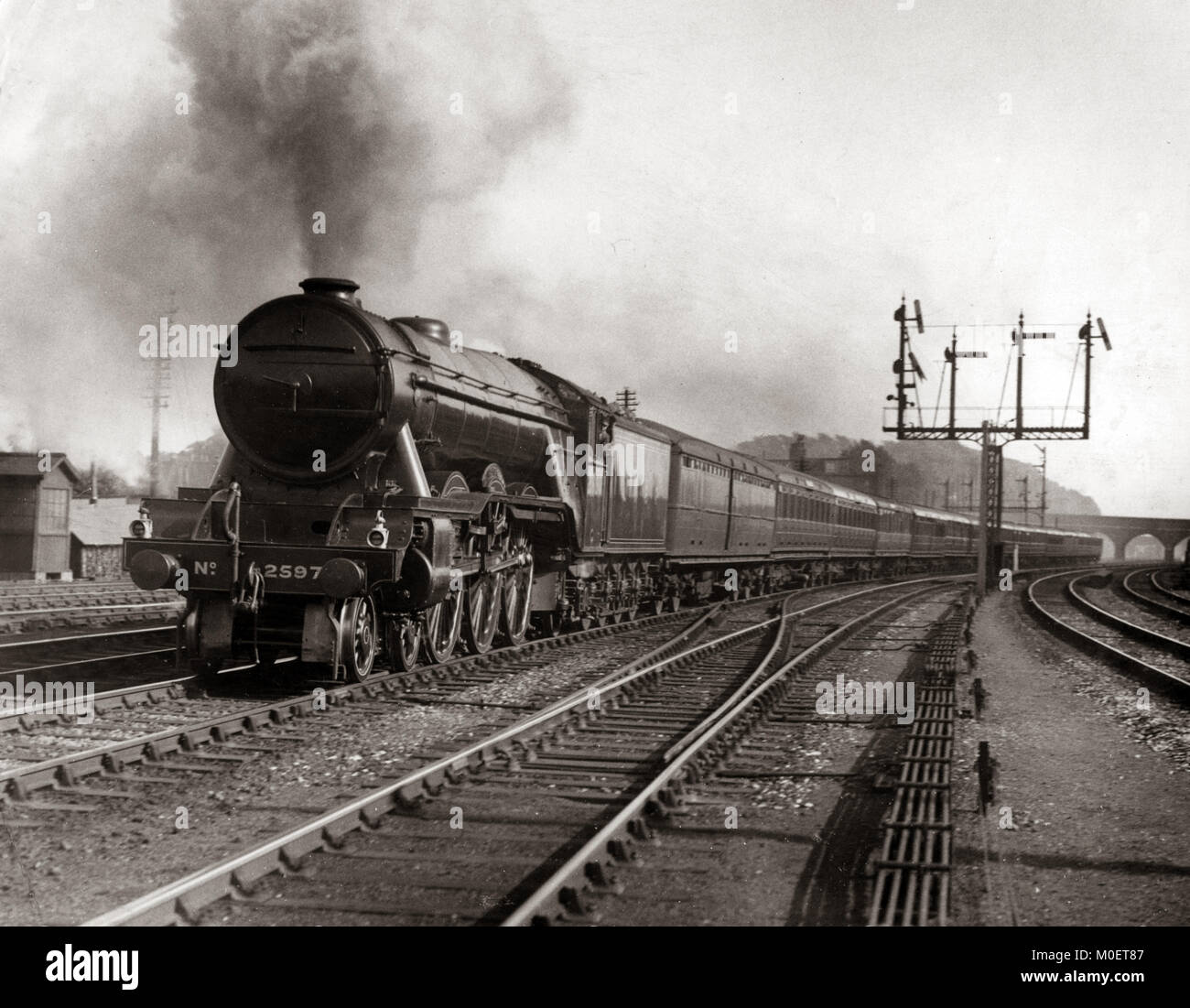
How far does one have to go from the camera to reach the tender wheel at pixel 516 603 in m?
12.3

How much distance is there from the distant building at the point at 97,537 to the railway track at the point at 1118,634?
21.7 metres

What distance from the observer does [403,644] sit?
31.8 ft

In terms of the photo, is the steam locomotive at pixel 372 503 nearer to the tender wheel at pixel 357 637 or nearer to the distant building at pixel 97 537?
the tender wheel at pixel 357 637

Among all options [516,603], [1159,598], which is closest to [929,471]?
[1159,598]

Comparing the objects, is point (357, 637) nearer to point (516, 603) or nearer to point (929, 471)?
point (516, 603)

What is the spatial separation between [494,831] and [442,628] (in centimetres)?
561

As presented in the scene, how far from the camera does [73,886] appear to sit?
14.3 feet

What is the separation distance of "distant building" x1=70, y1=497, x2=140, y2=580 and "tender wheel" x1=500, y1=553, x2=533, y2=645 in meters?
17.7

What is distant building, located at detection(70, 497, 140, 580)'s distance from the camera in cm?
2841

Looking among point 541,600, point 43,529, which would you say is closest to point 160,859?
point 541,600

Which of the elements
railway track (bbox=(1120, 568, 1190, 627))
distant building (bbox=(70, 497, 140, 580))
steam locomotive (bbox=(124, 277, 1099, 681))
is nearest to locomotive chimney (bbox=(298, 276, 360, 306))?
steam locomotive (bbox=(124, 277, 1099, 681))

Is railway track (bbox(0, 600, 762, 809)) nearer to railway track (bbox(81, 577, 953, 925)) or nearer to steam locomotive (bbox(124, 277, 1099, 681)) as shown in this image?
steam locomotive (bbox(124, 277, 1099, 681))

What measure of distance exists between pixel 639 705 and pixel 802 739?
1.59 meters
